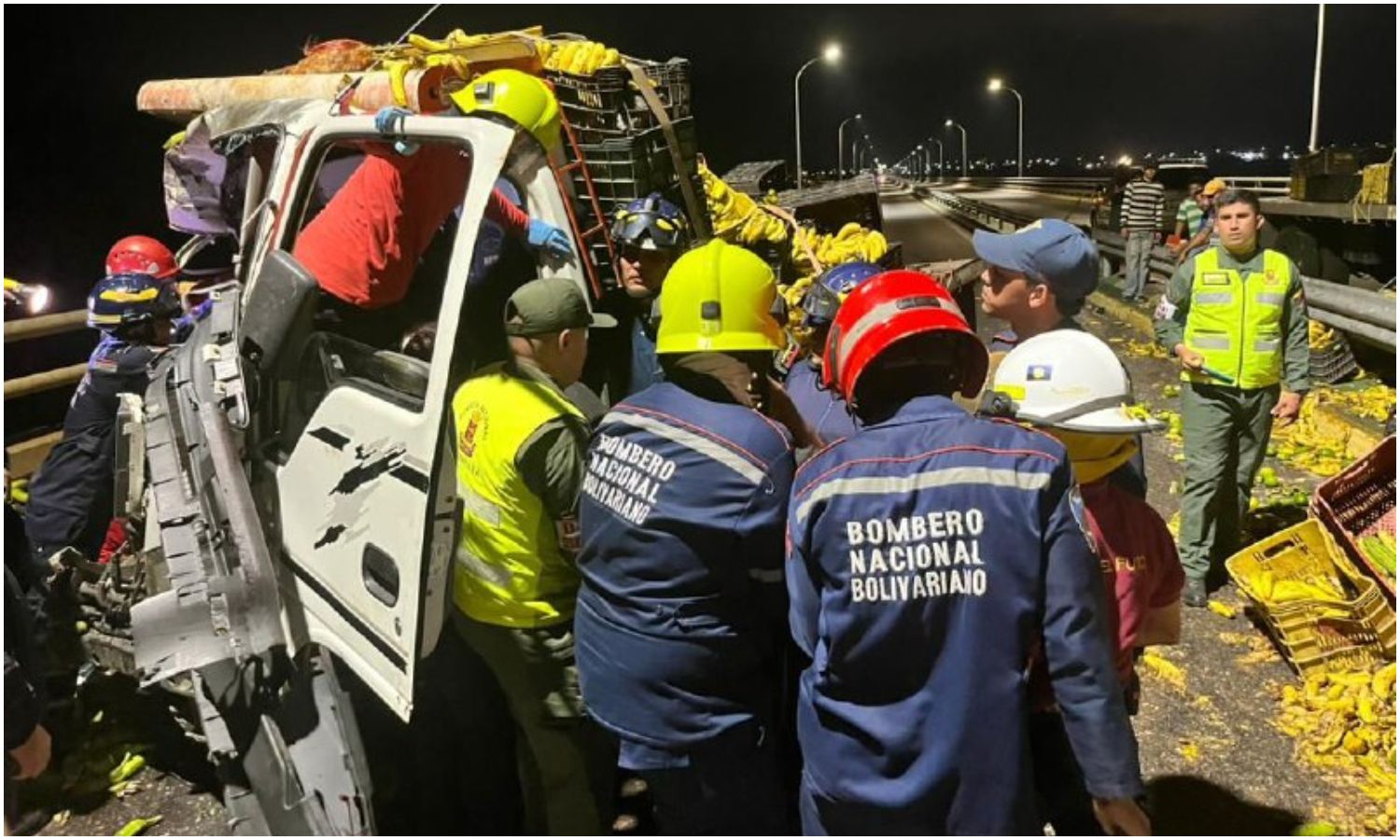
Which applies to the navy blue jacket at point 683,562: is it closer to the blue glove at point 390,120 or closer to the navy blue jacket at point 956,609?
the navy blue jacket at point 956,609

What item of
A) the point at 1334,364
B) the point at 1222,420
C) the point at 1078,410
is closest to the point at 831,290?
the point at 1078,410

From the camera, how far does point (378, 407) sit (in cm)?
297

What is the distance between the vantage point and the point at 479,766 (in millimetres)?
3777

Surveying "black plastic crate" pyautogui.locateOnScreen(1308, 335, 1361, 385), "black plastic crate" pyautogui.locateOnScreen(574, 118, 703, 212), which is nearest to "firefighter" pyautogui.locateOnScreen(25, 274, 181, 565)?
"black plastic crate" pyautogui.locateOnScreen(574, 118, 703, 212)

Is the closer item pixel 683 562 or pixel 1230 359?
pixel 683 562

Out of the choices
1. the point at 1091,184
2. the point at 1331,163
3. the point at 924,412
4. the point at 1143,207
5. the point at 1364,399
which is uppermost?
the point at 924,412

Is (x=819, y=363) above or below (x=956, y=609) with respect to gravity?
above

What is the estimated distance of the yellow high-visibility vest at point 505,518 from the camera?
3031 millimetres

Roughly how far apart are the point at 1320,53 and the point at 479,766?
23.3 metres

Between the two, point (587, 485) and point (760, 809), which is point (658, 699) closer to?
point (760, 809)

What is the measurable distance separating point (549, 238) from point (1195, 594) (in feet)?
14.6

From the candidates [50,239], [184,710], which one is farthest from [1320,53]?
[50,239]

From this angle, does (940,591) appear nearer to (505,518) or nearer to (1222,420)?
(505,518)

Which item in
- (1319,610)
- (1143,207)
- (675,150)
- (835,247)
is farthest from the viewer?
(1143,207)
